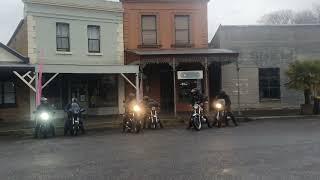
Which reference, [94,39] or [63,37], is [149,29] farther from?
[63,37]

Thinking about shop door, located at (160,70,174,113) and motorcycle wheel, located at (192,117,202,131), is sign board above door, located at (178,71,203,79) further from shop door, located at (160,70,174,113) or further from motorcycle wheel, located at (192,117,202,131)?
motorcycle wheel, located at (192,117,202,131)

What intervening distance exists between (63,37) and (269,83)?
12.3 meters

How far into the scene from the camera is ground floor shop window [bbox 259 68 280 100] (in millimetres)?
31672

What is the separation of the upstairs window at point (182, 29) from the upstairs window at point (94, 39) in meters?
4.45

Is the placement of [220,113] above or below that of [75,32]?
below

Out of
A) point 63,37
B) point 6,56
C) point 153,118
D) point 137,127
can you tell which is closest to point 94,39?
point 63,37

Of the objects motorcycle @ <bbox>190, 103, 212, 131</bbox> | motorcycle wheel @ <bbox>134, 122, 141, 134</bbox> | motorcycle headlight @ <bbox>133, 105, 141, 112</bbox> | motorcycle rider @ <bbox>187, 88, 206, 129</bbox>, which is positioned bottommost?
motorcycle wheel @ <bbox>134, 122, 141, 134</bbox>

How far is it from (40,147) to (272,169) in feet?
25.4

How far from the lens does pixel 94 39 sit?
28516 millimetres

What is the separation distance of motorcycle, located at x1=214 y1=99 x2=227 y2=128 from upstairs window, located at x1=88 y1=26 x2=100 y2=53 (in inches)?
365

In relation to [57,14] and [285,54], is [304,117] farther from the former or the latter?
[57,14]

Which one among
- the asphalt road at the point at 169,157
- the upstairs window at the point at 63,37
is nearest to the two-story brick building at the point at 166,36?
the upstairs window at the point at 63,37

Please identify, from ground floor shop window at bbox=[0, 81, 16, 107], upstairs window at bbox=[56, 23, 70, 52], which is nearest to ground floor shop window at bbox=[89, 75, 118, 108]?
upstairs window at bbox=[56, 23, 70, 52]

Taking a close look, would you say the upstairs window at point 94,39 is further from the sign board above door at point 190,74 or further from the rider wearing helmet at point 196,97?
the rider wearing helmet at point 196,97
